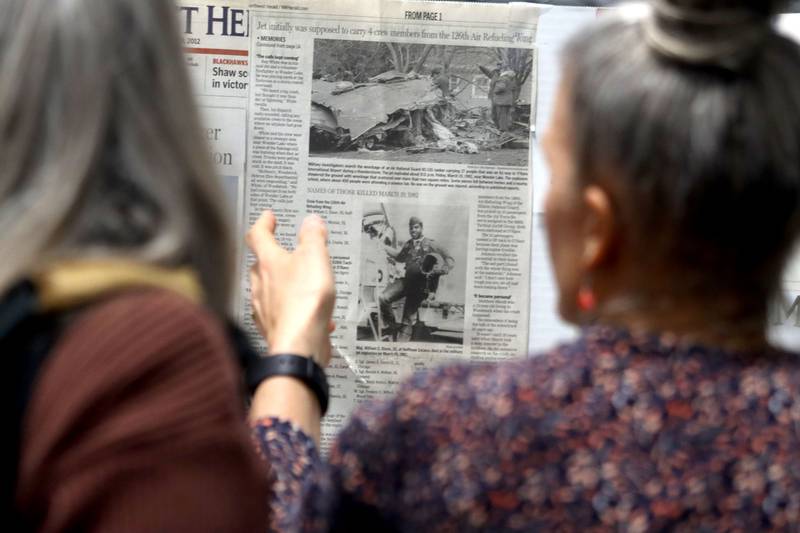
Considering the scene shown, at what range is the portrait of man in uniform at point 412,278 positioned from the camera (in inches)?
40.6

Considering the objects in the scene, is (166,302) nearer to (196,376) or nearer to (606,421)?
(196,376)

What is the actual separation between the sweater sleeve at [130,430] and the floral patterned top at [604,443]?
0.42 ft

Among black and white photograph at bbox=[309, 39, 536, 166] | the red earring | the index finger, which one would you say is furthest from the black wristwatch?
black and white photograph at bbox=[309, 39, 536, 166]

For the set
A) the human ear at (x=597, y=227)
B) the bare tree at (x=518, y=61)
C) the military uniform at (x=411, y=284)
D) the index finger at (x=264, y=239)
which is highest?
the bare tree at (x=518, y=61)

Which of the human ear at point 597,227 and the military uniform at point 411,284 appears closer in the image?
the human ear at point 597,227

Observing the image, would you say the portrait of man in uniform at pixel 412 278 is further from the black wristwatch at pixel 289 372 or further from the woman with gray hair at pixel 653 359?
the woman with gray hair at pixel 653 359

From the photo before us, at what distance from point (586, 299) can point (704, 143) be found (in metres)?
0.12

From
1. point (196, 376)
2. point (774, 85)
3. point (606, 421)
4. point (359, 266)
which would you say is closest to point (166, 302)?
point (196, 376)

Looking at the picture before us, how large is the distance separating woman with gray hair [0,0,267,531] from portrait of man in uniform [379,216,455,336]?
1.84ft

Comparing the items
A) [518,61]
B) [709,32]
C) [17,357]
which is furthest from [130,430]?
[518,61]

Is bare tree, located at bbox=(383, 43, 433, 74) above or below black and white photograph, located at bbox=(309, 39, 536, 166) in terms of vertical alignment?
above

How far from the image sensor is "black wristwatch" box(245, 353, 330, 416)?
0.73 m

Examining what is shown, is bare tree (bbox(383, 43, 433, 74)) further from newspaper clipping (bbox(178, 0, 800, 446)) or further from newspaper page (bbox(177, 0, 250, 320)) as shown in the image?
newspaper page (bbox(177, 0, 250, 320))

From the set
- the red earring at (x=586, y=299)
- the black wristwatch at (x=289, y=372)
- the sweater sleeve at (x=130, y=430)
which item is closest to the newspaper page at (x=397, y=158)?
the black wristwatch at (x=289, y=372)
